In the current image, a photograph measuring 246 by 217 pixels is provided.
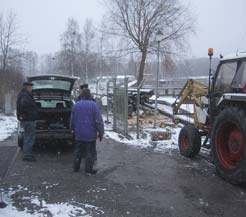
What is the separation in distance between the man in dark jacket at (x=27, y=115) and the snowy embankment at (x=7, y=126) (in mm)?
3101

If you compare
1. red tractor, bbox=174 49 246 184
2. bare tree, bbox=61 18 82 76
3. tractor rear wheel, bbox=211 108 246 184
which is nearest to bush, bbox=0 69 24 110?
red tractor, bbox=174 49 246 184

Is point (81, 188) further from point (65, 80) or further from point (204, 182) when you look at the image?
point (65, 80)

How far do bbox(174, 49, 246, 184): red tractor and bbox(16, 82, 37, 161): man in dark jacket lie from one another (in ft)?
12.5

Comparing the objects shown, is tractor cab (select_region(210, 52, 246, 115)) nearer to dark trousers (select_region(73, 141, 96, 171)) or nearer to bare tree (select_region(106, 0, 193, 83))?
dark trousers (select_region(73, 141, 96, 171))

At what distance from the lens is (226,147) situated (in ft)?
22.9

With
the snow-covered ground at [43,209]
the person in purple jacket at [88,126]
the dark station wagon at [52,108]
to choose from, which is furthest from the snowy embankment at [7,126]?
the snow-covered ground at [43,209]

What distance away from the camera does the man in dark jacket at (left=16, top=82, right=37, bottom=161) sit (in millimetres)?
7996

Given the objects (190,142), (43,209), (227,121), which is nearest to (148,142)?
(190,142)

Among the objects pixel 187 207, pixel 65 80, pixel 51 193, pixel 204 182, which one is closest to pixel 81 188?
pixel 51 193

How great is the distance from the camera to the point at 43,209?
4945 millimetres

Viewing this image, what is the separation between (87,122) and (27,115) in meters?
1.92

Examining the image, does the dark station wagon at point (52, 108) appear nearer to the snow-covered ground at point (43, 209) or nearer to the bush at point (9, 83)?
the snow-covered ground at point (43, 209)

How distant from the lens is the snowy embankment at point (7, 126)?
11.6m

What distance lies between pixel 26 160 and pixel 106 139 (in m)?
3.48
